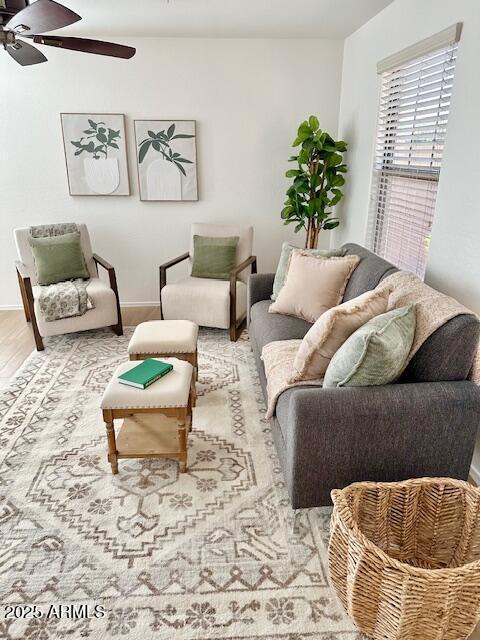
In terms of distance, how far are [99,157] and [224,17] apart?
164 cm

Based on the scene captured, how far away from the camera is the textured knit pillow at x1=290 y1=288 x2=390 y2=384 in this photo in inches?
76.8

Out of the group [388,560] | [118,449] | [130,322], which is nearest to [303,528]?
[388,560]

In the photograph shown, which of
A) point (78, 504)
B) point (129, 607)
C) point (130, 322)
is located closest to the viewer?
point (129, 607)

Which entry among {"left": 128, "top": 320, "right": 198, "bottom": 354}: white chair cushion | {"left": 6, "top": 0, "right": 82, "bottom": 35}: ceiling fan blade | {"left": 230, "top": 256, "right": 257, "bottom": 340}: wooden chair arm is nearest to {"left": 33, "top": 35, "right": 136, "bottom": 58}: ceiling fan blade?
{"left": 6, "top": 0, "right": 82, "bottom": 35}: ceiling fan blade

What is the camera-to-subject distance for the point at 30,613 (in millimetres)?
1565

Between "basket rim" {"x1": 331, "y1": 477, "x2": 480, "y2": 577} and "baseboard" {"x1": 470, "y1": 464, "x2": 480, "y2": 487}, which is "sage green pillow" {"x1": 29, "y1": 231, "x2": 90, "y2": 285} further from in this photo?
"baseboard" {"x1": 470, "y1": 464, "x2": 480, "y2": 487}

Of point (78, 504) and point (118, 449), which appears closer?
point (78, 504)

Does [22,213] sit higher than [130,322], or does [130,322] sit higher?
[22,213]

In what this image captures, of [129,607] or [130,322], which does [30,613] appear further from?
[130,322]

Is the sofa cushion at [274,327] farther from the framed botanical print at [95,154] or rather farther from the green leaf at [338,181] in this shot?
Result: the framed botanical print at [95,154]

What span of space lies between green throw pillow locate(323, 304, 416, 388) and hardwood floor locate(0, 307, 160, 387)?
2426 millimetres

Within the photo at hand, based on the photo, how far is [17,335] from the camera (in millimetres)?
3947

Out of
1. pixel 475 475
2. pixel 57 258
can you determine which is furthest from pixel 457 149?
pixel 57 258

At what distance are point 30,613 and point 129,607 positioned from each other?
0.34m
